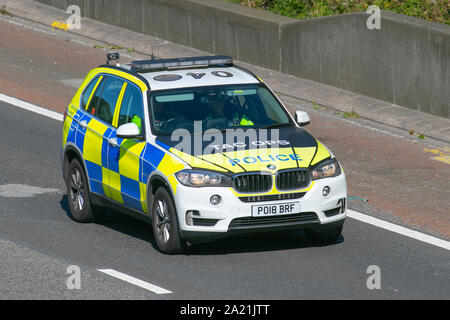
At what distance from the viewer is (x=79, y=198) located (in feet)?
44.8

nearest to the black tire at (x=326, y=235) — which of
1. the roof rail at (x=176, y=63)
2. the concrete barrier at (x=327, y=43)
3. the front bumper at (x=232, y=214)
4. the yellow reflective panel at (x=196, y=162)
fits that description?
the front bumper at (x=232, y=214)

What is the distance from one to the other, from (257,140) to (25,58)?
11.4 m

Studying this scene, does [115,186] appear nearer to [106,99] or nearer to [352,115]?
[106,99]

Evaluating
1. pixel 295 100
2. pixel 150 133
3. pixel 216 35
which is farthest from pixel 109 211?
→ pixel 216 35

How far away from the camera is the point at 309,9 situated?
71.5 ft

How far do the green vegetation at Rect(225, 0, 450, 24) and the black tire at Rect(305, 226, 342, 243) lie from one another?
8.34m

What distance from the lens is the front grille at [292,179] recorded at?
11547 mm

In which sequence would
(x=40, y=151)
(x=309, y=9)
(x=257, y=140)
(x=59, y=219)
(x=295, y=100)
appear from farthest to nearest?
(x=309, y=9) → (x=295, y=100) → (x=40, y=151) → (x=59, y=219) → (x=257, y=140)

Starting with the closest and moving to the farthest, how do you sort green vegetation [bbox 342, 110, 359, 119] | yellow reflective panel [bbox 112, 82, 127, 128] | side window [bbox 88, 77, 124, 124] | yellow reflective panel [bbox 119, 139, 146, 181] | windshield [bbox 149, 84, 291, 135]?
yellow reflective panel [bbox 119, 139, 146, 181] < windshield [bbox 149, 84, 291, 135] < yellow reflective panel [bbox 112, 82, 127, 128] < side window [bbox 88, 77, 124, 124] < green vegetation [bbox 342, 110, 359, 119]

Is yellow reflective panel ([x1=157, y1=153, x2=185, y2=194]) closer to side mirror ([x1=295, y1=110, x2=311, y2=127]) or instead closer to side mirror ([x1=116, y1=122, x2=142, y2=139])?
side mirror ([x1=116, y1=122, x2=142, y2=139])

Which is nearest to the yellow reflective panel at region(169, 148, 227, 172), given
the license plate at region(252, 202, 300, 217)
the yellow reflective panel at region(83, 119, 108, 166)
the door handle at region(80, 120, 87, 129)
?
the license plate at region(252, 202, 300, 217)

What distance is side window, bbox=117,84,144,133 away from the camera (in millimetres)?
12633

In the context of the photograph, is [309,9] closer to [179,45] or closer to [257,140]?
[179,45]

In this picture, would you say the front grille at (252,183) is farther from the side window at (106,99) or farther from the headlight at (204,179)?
the side window at (106,99)
